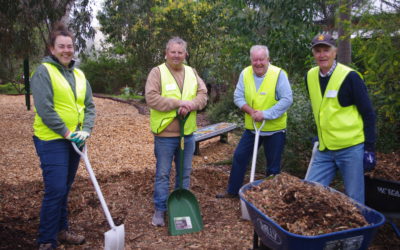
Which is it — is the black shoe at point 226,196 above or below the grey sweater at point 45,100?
below

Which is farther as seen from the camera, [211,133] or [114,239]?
[211,133]

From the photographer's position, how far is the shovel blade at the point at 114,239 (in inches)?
128

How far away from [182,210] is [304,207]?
5.77 ft

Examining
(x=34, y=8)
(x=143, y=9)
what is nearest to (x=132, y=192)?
(x=34, y=8)

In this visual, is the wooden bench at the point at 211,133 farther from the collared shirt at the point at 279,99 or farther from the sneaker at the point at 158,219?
the sneaker at the point at 158,219

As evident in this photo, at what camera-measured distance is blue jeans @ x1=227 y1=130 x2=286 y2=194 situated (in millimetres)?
4477

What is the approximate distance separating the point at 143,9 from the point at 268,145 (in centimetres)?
1200

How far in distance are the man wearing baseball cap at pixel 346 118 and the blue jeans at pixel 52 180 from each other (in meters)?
2.10

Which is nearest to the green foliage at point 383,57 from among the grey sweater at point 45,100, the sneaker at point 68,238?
the grey sweater at point 45,100

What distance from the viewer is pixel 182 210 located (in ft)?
13.8

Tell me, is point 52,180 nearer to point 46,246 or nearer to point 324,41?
point 46,246

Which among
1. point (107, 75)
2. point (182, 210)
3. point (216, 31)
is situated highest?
point (216, 31)

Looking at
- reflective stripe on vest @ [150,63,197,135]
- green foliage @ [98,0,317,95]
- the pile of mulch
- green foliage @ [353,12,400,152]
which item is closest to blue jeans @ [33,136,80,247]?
reflective stripe on vest @ [150,63,197,135]

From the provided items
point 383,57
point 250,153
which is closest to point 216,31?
point 250,153
